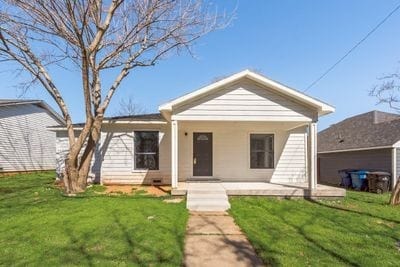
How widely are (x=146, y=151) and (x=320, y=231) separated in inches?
351

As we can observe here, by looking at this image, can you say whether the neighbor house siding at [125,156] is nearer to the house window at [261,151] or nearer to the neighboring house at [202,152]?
the neighboring house at [202,152]

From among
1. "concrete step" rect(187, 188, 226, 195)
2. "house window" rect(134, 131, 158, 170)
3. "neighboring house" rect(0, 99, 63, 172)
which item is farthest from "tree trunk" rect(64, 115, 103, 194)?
"neighboring house" rect(0, 99, 63, 172)

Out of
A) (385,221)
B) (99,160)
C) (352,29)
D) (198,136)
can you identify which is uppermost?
(352,29)

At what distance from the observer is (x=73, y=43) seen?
12930 millimetres

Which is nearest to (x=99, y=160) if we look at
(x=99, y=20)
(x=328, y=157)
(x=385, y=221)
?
(x=99, y=20)

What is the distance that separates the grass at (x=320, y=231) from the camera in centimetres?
570

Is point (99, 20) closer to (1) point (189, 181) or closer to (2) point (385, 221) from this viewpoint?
(1) point (189, 181)

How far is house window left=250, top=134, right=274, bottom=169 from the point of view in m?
14.8

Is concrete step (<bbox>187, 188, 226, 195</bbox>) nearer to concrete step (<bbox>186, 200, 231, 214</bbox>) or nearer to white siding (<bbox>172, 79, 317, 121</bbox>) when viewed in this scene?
concrete step (<bbox>186, 200, 231, 214</bbox>)

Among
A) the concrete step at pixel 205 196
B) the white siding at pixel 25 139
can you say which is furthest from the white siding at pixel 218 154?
the white siding at pixel 25 139

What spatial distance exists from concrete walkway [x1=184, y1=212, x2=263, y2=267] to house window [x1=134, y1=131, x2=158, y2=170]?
653cm

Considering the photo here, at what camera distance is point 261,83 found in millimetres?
11531

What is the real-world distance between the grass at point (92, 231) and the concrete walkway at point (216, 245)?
0.21 m

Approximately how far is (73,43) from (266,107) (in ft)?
23.8
